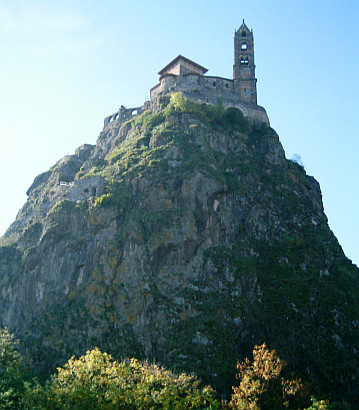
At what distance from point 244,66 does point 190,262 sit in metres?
42.2

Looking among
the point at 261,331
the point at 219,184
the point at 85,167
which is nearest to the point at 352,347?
the point at 261,331

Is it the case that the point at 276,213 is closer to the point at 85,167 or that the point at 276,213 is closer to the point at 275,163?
the point at 275,163

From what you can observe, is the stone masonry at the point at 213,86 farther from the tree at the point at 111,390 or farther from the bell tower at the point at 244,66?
the tree at the point at 111,390

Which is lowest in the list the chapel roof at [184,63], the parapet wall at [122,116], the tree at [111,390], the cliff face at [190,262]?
the tree at [111,390]

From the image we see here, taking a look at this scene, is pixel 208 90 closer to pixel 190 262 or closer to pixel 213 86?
pixel 213 86

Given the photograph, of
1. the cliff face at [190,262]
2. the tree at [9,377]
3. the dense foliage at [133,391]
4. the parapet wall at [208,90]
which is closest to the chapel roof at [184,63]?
the parapet wall at [208,90]

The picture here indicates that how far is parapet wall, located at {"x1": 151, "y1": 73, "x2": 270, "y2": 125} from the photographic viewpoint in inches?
3551

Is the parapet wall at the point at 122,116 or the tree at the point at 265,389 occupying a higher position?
the parapet wall at the point at 122,116

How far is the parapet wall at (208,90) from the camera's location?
90.2m

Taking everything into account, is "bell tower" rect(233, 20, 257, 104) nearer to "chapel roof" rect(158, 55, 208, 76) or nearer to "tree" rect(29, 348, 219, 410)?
"chapel roof" rect(158, 55, 208, 76)

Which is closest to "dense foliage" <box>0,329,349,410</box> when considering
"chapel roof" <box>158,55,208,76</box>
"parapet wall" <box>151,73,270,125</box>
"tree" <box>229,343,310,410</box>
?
"tree" <box>229,343,310,410</box>

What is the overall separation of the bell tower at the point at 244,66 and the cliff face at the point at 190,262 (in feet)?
25.8

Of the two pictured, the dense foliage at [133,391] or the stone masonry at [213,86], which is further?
the stone masonry at [213,86]

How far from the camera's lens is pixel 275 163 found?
82750mm
